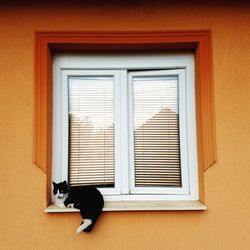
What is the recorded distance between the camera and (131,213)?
2.67 meters

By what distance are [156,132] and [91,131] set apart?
0.63 meters

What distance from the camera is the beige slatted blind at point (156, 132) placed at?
2.91m

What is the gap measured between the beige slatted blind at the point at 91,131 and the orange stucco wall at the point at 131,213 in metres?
0.37

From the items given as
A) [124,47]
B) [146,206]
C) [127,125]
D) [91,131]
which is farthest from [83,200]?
[124,47]

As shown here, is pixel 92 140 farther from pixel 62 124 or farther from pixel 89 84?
pixel 89 84

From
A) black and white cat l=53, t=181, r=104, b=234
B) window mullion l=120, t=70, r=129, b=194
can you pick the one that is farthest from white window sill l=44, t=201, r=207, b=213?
window mullion l=120, t=70, r=129, b=194

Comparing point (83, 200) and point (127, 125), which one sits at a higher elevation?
point (127, 125)

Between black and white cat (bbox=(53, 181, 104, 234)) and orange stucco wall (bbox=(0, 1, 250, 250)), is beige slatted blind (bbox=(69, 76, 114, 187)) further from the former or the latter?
orange stucco wall (bbox=(0, 1, 250, 250))

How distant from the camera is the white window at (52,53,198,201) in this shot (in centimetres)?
288

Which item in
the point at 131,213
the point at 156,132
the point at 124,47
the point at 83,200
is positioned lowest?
the point at 131,213

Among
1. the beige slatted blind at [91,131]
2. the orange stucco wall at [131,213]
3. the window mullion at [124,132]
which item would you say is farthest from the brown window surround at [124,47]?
the window mullion at [124,132]

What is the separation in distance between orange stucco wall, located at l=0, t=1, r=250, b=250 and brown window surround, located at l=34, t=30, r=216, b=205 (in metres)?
0.06

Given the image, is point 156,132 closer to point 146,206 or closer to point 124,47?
point 146,206

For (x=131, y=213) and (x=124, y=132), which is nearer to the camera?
(x=131, y=213)
